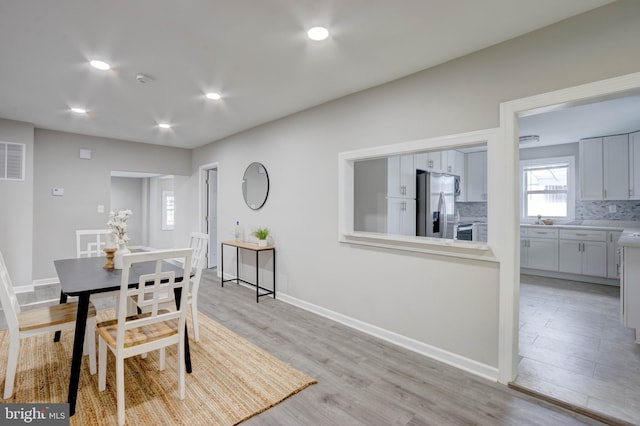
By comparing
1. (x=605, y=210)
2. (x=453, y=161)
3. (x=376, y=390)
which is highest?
(x=453, y=161)

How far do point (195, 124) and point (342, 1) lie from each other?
330cm

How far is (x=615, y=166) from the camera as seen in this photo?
496 centimetres

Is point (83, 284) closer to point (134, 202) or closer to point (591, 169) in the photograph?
point (591, 169)

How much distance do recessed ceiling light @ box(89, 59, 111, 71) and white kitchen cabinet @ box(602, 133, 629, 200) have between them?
6.90m

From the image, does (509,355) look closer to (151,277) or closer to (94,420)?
(151,277)

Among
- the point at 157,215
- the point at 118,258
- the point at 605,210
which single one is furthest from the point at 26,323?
the point at 605,210

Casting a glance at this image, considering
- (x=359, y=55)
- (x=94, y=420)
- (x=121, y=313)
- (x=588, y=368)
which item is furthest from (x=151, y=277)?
(x=588, y=368)

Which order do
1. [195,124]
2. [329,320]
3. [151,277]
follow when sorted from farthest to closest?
[195,124], [329,320], [151,277]

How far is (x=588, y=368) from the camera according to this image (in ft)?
7.96

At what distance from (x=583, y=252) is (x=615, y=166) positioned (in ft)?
4.81

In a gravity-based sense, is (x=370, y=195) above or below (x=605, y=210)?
above

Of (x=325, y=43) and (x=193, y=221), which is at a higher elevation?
(x=325, y=43)

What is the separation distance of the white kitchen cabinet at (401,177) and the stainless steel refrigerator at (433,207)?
0.48 ft

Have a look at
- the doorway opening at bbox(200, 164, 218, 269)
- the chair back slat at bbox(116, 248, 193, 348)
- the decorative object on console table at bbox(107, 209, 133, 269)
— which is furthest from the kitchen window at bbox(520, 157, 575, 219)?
the decorative object on console table at bbox(107, 209, 133, 269)
